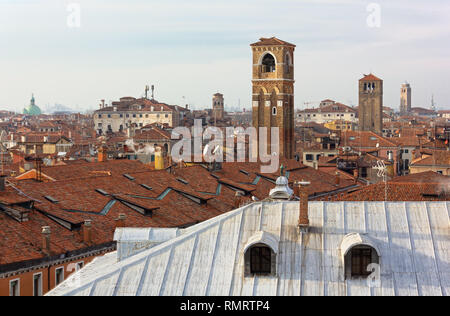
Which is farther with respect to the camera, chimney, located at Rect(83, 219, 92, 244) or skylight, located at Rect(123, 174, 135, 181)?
skylight, located at Rect(123, 174, 135, 181)

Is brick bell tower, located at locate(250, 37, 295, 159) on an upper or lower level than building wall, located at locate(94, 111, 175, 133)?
upper

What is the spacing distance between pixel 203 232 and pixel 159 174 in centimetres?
2067

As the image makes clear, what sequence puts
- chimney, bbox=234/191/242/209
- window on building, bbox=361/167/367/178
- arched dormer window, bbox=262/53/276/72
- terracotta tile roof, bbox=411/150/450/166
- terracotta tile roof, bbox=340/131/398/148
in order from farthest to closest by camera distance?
terracotta tile roof, bbox=340/131/398/148, arched dormer window, bbox=262/53/276/72, terracotta tile roof, bbox=411/150/450/166, window on building, bbox=361/167/367/178, chimney, bbox=234/191/242/209

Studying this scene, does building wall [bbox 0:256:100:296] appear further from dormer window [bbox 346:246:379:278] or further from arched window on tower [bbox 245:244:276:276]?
dormer window [bbox 346:246:379:278]

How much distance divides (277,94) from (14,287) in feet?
160

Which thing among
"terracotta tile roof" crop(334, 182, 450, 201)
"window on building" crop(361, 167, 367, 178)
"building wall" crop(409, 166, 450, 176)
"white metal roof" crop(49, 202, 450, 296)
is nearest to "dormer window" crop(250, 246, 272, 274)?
"white metal roof" crop(49, 202, 450, 296)

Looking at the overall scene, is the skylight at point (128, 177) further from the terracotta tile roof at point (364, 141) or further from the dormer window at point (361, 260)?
the terracotta tile roof at point (364, 141)

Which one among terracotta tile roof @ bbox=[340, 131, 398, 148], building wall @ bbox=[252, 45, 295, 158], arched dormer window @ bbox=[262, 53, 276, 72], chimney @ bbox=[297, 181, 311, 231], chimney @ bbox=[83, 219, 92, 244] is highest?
arched dormer window @ bbox=[262, 53, 276, 72]

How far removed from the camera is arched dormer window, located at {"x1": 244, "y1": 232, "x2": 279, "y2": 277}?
15398 millimetres

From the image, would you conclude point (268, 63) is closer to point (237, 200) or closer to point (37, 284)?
point (237, 200)

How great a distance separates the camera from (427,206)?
1673 centimetres

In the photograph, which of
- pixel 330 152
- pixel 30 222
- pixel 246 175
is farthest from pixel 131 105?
pixel 30 222

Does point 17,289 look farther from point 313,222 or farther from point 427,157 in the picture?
point 427,157

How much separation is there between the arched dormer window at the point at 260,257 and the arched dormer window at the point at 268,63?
5309 cm
